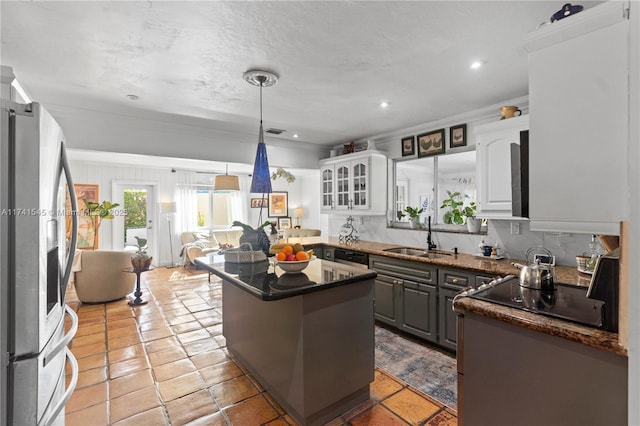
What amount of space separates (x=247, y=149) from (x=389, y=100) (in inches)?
88.5

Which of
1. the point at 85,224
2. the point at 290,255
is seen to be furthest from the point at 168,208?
the point at 290,255

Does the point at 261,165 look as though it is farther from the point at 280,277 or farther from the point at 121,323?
the point at 121,323

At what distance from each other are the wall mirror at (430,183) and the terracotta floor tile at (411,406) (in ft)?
6.90

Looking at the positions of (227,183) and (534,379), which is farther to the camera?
(227,183)

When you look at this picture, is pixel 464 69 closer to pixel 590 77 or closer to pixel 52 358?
pixel 590 77

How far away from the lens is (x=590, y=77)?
→ 115 cm

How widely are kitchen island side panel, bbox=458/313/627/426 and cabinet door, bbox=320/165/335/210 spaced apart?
3.48 metres

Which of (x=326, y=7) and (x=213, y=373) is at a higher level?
(x=326, y=7)

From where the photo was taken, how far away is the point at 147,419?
196cm

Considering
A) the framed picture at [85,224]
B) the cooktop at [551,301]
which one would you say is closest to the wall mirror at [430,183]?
the cooktop at [551,301]

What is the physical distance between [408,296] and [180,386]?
88.8 inches

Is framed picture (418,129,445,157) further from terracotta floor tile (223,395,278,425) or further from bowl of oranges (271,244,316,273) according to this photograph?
terracotta floor tile (223,395,278,425)

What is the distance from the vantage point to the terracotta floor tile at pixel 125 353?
275 centimetres

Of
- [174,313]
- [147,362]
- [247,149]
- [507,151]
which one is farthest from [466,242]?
[174,313]
